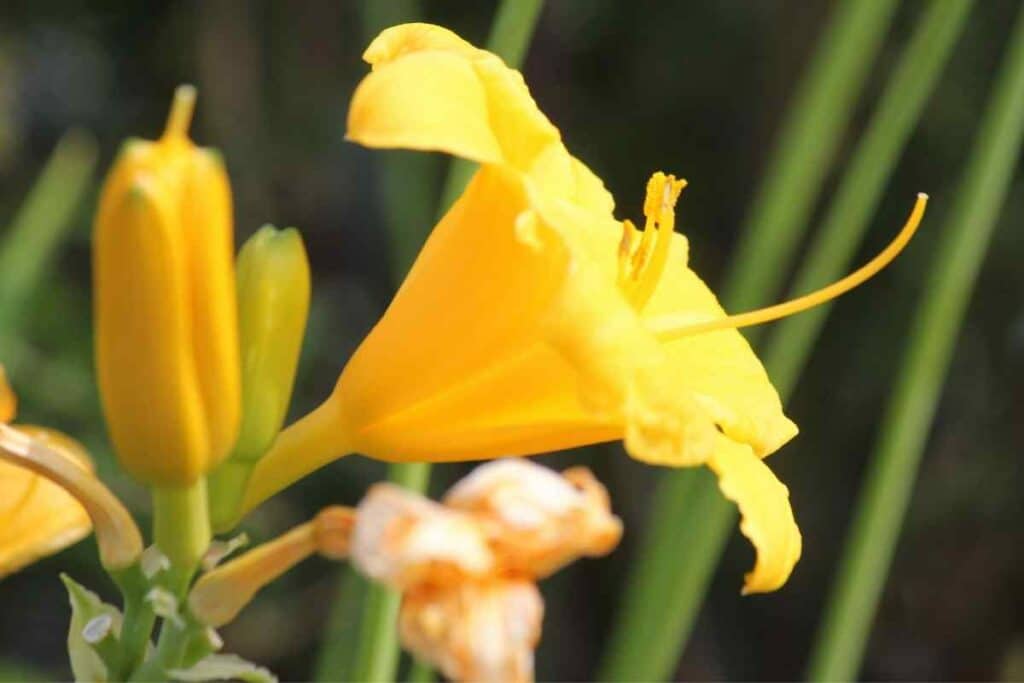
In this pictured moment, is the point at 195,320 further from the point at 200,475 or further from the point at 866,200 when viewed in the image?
the point at 866,200

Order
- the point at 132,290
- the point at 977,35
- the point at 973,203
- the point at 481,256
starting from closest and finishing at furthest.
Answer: the point at 132,290
the point at 481,256
the point at 973,203
the point at 977,35

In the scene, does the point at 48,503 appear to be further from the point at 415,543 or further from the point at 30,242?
the point at 30,242

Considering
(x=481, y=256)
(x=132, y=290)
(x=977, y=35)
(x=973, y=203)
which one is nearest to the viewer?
(x=132, y=290)

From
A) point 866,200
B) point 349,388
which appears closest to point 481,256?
point 349,388

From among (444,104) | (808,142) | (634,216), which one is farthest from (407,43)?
(634,216)

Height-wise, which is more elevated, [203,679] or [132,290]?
[132,290]

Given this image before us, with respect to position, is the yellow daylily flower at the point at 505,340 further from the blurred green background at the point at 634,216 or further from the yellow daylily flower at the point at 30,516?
the blurred green background at the point at 634,216

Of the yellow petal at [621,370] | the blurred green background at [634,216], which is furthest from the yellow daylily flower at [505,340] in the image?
the blurred green background at [634,216]
